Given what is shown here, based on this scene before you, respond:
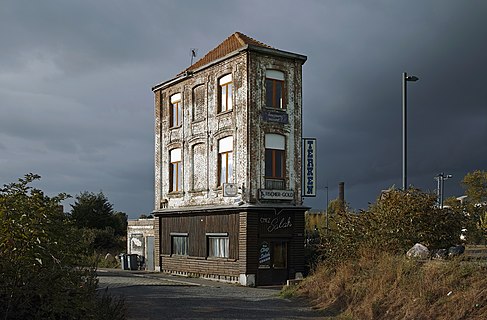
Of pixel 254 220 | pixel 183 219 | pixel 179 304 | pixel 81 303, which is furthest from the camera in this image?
pixel 183 219

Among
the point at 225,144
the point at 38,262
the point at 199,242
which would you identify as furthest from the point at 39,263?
the point at 199,242

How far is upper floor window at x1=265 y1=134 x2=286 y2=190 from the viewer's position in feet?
87.8

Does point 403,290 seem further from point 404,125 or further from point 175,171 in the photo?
point 175,171

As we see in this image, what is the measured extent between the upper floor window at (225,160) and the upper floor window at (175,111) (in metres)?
4.64

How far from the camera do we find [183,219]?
1219 inches

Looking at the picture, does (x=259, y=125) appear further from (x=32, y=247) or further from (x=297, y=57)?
(x=32, y=247)

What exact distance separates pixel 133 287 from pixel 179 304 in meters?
5.59

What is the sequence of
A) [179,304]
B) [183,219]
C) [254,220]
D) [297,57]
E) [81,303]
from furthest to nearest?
[183,219]
[297,57]
[254,220]
[179,304]
[81,303]

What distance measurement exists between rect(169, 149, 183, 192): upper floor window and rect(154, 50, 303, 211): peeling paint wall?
1.26 ft

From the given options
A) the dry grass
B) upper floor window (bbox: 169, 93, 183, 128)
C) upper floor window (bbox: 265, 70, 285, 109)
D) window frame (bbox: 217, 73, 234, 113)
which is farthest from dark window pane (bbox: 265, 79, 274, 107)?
the dry grass

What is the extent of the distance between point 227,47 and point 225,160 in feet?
20.2

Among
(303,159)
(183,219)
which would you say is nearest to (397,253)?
(303,159)

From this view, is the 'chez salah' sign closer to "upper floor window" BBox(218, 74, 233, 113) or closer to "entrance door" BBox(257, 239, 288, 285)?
"entrance door" BBox(257, 239, 288, 285)

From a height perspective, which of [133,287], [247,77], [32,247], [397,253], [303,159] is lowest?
[133,287]
